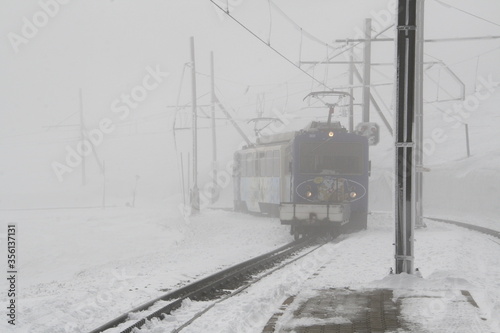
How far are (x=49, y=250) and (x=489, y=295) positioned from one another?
53.9 ft

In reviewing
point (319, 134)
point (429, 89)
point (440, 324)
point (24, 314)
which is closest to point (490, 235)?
point (319, 134)

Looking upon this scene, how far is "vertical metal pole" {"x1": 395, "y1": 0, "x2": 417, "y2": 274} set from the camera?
9734 millimetres

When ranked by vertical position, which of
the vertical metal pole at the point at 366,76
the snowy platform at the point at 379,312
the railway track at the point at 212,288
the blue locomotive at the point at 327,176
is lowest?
the railway track at the point at 212,288

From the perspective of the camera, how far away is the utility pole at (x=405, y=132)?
9734mm

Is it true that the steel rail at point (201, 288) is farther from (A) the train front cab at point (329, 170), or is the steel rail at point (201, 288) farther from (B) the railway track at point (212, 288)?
(A) the train front cab at point (329, 170)

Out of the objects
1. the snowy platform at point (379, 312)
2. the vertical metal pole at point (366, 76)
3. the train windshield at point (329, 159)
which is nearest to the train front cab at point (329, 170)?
the train windshield at point (329, 159)

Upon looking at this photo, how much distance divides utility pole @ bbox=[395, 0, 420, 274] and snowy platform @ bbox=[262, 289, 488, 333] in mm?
1093

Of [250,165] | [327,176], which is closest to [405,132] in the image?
[327,176]

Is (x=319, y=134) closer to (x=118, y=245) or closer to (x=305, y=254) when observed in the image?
(x=305, y=254)

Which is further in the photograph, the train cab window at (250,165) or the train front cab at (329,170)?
the train cab window at (250,165)

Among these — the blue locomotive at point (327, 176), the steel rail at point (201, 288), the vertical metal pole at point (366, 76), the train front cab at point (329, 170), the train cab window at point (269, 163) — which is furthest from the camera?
the vertical metal pole at point (366, 76)

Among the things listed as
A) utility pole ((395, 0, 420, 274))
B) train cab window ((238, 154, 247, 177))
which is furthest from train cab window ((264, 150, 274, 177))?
utility pole ((395, 0, 420, 274))

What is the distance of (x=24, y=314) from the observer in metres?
8.05

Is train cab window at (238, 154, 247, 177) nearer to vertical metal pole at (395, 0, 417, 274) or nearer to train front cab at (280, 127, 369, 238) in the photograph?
train front cab at (280, 127, 369, 238)
